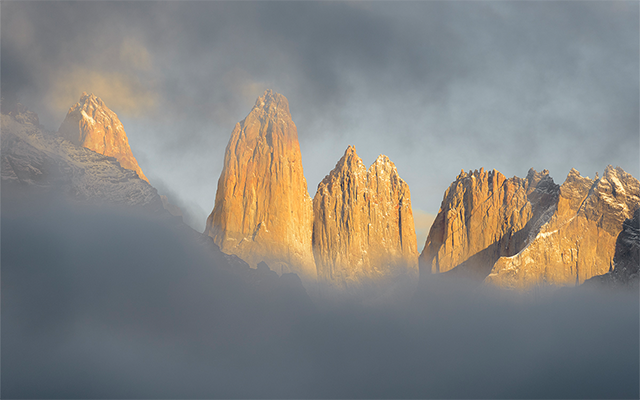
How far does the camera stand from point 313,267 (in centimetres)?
12938

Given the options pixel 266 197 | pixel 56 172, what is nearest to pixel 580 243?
pixel 266 197

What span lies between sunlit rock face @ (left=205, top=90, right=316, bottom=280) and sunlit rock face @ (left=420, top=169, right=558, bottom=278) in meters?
44.0

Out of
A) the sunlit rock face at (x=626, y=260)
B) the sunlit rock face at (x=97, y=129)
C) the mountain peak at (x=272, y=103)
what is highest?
the mountain peak at (x=272, y=103)

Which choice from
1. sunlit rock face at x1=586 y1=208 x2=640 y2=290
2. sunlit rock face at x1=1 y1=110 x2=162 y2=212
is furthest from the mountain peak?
sunlit rock face at x1=586 y1=208 x2=640 y2=290

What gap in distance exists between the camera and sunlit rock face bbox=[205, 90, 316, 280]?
118 m

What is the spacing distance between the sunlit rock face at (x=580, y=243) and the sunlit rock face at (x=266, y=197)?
53630 mm

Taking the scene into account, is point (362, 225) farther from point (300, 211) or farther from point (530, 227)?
point (530, 227)

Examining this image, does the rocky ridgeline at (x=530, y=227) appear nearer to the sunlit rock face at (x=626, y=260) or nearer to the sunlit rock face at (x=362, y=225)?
the sunlit rock face at (x=626, y=260)

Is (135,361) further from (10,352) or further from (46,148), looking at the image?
(46,148)

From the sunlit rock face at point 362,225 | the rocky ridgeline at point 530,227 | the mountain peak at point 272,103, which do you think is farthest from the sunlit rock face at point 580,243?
the mountain peak at point 272,103

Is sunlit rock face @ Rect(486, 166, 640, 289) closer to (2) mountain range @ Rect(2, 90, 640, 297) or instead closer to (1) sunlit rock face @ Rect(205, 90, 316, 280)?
(2) mountain range @ Rect(2, 90, 640, 297)

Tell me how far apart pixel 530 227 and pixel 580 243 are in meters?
14.8

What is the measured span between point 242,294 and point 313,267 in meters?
21.4

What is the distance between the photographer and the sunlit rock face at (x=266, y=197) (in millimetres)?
118250
